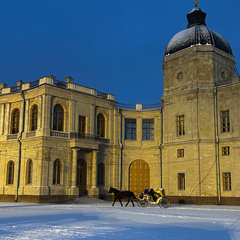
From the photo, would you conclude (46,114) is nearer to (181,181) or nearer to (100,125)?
(100,125)

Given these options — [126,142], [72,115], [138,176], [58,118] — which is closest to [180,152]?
[138,176]

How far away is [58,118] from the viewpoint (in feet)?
103

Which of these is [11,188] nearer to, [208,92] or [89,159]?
[89,159]

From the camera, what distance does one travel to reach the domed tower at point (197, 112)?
98.0 ft

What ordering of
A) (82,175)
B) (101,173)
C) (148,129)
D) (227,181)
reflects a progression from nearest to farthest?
1. (227,181)
2. (82,175)
3. (101,173)
4. (148,129)

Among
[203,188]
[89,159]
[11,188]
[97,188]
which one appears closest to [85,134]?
[89,159]

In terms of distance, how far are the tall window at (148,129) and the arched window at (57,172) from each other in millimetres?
9778

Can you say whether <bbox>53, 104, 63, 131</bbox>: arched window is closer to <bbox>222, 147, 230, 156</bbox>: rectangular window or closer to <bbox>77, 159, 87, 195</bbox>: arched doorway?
<bbox>77, 159, 87, 195</bbox>: arched doorway

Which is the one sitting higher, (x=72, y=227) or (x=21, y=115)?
(x=21, y=115)

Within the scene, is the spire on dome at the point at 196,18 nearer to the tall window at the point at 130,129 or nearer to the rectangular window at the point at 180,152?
the tall window at the point at 130,129

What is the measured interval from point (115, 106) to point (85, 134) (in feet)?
17.7

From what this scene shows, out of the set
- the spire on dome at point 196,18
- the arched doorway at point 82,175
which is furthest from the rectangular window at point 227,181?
the spire on dome at point 196,18

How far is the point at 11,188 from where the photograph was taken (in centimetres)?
3105

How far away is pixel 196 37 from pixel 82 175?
16.5 m
